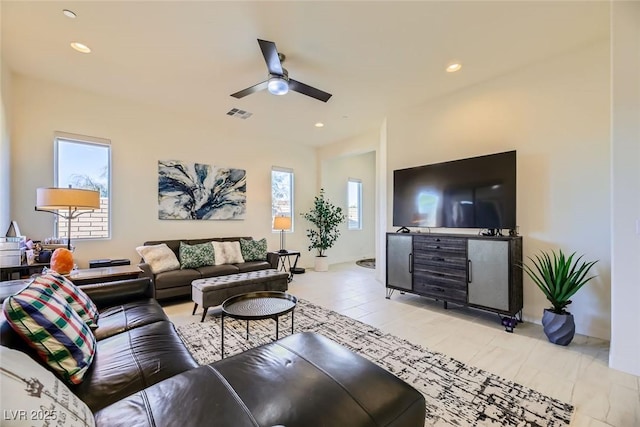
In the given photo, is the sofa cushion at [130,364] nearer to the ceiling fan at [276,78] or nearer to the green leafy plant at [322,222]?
the ceiling fan at [276,78]

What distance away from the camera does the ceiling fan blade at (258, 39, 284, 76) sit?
7.82ft

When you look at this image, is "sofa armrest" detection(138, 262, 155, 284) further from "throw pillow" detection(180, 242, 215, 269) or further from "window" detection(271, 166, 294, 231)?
"window" detection(271, 166, 294, 231)

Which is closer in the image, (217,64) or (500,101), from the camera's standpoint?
(217,64)

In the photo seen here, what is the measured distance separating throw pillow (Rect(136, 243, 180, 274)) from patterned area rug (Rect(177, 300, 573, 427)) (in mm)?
1179

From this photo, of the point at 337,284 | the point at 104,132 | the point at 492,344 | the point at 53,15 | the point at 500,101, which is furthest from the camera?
the point at 337,284

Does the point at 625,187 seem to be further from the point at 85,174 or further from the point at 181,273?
the point at 85,174

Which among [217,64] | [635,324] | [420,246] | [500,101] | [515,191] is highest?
[217,64]

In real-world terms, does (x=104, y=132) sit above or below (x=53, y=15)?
below

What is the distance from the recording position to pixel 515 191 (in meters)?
3.04

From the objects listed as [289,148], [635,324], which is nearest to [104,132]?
[289,148]

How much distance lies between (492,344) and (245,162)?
490 centimetres

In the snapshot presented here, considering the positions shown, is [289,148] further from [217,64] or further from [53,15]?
[53,15]

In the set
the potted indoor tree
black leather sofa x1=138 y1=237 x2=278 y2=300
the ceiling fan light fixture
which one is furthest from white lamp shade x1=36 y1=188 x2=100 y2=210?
the potted indoor tree

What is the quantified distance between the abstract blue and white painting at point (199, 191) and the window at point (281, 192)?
701mm
